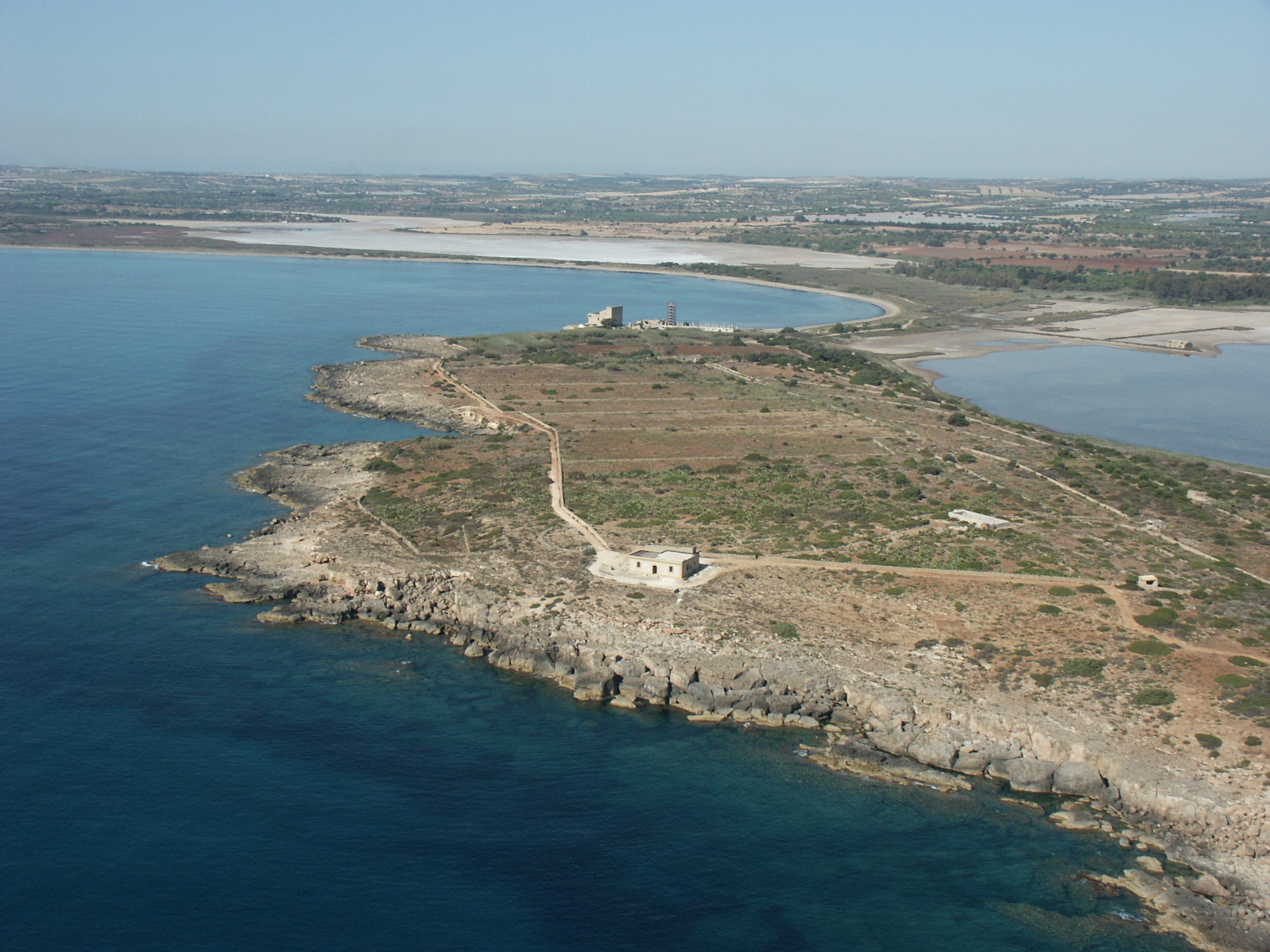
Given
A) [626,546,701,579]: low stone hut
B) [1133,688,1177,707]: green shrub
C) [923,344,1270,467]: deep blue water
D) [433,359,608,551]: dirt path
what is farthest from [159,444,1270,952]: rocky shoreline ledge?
[923,344,1270,467]: deep blue water

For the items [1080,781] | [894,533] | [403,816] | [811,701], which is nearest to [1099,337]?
[894,533]

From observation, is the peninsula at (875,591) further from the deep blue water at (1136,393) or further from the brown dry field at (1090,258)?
the brown dry field at (1090,258)

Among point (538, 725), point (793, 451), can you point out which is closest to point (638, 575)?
point (538, 725)

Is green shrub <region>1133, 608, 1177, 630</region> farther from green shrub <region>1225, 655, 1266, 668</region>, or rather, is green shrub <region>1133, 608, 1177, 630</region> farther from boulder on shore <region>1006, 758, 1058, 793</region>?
boulder on shore <region>1006, 758, 1058, 793</region>

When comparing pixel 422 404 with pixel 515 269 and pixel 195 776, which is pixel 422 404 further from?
pixel 515 269

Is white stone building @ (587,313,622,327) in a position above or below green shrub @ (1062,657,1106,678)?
above

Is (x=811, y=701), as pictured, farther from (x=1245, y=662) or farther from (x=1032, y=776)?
(x=1245, y=662)
